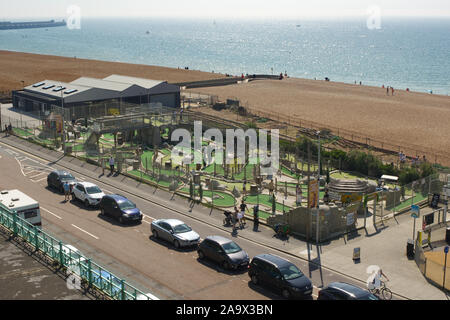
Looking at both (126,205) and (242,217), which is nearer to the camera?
(242,217)

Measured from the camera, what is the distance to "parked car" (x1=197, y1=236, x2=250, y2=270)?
1013 inches

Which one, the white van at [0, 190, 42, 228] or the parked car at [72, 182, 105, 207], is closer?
the white van at [0, 190, 42, 228]

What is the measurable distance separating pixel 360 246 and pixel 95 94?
45.8 metres

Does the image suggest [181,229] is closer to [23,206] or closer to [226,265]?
[226,265]

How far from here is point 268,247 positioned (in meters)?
29.6

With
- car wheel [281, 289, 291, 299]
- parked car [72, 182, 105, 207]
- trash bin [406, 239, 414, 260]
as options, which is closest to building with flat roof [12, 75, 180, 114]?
parked car [72, 182, 105, 207]

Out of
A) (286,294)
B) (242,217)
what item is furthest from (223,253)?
(242,217)

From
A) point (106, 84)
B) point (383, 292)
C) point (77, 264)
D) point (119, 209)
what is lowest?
→ point (383, 292)

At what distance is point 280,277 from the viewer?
918 inches

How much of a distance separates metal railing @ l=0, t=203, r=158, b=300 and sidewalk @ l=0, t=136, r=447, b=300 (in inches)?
417

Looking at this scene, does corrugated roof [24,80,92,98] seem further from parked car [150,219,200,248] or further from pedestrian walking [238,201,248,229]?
parked car [150,219,200,248]

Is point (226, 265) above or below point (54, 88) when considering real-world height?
below

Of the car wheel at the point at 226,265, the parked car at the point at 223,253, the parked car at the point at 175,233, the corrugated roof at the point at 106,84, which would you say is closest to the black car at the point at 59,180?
the parked car at the point at 175,233
